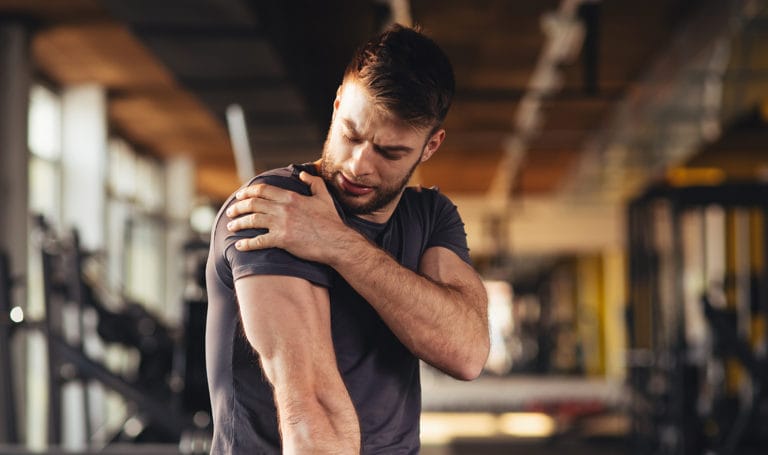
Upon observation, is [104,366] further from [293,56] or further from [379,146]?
[379,146]

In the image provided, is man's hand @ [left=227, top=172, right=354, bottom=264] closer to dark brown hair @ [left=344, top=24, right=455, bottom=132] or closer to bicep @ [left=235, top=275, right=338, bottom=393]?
bicep @ [left=235, top=275, right=338, bottom=393]

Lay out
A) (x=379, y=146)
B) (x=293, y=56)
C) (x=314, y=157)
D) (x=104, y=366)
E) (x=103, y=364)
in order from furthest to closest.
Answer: (x=314, y=157), (x=293, y=56), (x=103, y=364), (x=104, y=366), (x=379, y=146)

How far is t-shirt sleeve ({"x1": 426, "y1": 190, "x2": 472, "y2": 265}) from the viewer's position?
1.59 meters

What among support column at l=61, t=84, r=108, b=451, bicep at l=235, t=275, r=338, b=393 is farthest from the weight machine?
support column at l=61, t=84, r=108, b=451

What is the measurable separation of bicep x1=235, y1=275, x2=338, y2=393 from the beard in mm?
178

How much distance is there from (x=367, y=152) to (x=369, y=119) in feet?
0.15

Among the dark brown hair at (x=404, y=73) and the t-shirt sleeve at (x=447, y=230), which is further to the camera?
the t-shirt sleeve at (x=447, y=230)

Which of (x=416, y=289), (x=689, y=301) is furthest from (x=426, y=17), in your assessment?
(x=689, y=301)

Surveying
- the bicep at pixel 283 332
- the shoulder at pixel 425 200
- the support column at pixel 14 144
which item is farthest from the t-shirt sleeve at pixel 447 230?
the support column at pixel 14 144

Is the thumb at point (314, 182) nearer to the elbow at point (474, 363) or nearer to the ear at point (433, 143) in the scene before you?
the ear at point (433, 143)

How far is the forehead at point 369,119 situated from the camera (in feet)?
4.53

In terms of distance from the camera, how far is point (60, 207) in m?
9.50

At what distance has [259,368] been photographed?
138cm

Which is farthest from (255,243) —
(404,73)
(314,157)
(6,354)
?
(314,157)
